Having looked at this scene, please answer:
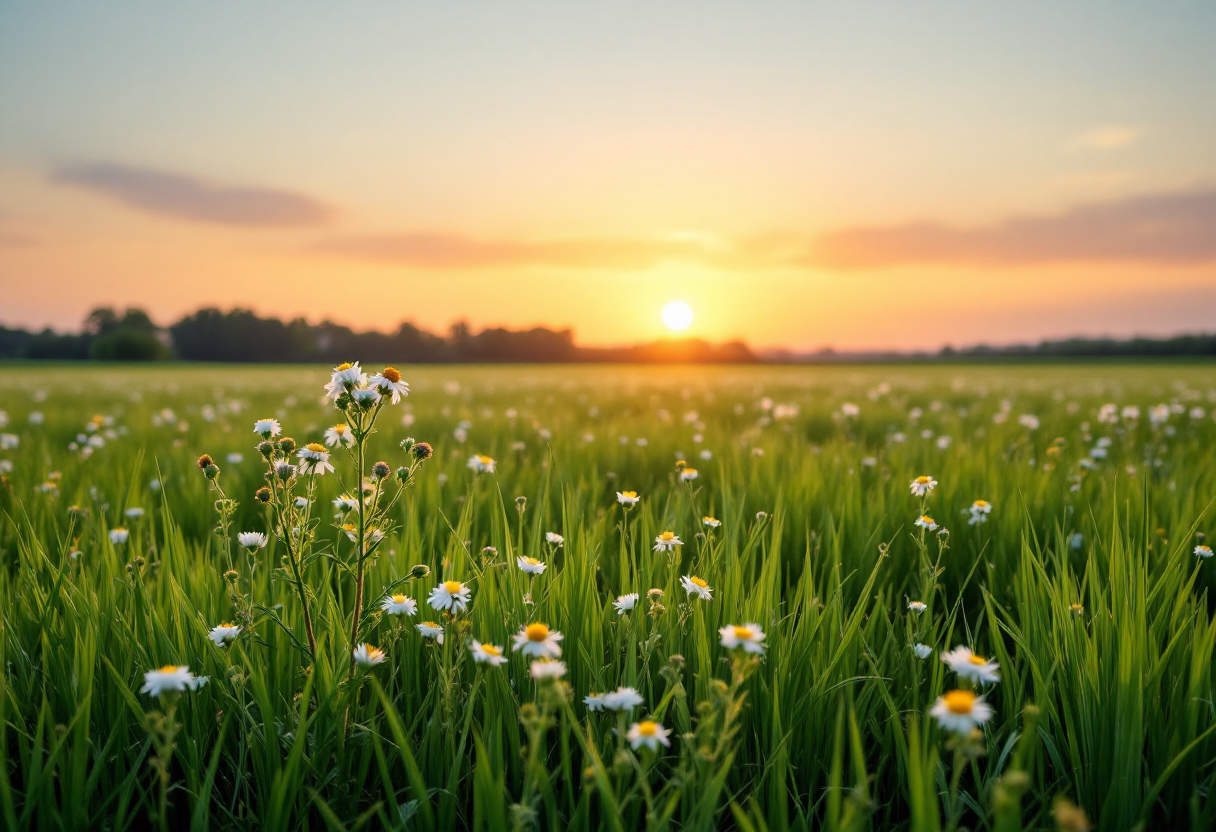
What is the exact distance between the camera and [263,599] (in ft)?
7.45

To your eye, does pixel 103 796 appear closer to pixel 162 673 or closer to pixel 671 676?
pixel 162 673

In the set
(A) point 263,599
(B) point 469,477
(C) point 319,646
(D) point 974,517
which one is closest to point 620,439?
(B) point 469,477

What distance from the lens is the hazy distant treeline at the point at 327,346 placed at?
72125 millimetres

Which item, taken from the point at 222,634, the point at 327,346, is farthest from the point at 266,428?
the point at 327,346

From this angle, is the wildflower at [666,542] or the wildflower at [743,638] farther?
the wildflower at [666,542]

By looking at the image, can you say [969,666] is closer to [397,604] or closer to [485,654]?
[485,654]

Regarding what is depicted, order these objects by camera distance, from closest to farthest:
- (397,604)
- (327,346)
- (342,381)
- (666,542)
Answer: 1. (342,381)
2. (397,604)
3. (666,542)
4. (327,346)

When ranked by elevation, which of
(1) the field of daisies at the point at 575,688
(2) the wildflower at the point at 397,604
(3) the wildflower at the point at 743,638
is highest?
(3) the wildflower at the point at 743,638

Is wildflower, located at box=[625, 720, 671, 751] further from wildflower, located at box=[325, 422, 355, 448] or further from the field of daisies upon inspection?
wildflower, located at box=[325, 422, 355, 448]

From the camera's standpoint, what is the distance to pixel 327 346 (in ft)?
261

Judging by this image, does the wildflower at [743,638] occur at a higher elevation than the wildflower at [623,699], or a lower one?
higher

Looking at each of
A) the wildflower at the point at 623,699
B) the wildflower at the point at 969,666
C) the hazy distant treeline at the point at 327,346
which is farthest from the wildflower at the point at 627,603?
the hazy distant treeline at the point at 327,346

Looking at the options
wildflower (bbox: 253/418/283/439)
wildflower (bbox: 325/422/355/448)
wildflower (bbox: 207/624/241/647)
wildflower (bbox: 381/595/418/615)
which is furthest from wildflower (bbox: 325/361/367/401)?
wildflower (bbox: 207/624/241/647)

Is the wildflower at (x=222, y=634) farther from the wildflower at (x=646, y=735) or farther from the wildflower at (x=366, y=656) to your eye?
the wildflower at (x=646, y=735)
